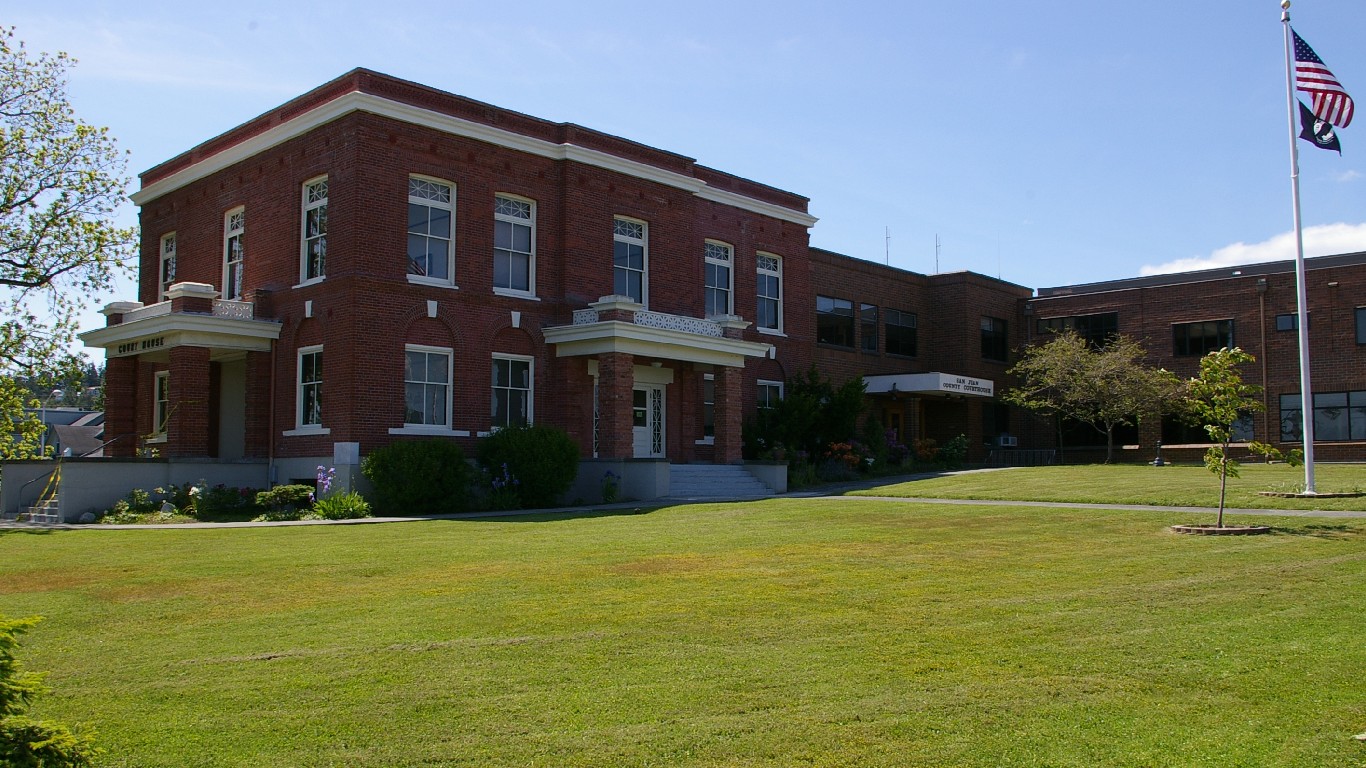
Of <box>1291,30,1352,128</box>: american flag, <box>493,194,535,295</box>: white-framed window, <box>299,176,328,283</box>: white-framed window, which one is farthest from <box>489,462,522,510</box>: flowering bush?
<box>1291,30,1352,128</box>: american flag

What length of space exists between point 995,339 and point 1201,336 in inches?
301

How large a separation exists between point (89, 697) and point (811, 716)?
4489 mm

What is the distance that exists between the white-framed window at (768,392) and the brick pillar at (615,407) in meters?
8.34

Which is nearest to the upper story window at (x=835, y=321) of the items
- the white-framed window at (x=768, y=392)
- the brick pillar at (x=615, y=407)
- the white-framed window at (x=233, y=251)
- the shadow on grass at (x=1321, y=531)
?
the white-framed window at (x=768, y=392)

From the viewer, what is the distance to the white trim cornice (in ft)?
82.6

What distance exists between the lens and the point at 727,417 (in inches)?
1172

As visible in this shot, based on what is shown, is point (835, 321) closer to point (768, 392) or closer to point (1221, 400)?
point (768, 392)

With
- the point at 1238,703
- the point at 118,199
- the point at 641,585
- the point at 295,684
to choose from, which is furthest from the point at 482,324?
the point at 1238,703

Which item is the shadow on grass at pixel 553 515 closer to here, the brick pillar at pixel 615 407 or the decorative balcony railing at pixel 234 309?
the brick pillar at pixel 615 407

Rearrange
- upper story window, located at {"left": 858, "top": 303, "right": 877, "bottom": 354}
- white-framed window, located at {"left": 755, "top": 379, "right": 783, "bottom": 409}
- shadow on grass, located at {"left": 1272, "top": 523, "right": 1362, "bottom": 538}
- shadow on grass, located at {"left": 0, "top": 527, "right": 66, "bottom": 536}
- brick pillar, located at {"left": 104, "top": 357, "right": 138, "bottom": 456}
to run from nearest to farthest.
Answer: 1. shadow on grass, located at {"left": 1272, "top": 523, "right": 1362, "bottom": 538}
2. shadow on grass, located at {"left": 0, "top": 527, "right": 66, "bottom": 536}
3. brick pillar, located at {"left": 104, "top": 357, "right": 138, "bottom": 456}
4. white-framed window, located at {"left": 755, "top": 379, "right": 783, "bottom": 409}
5. upper story window, located at {"left": 858, "top": 303, "right": 877, "bottom": 354}

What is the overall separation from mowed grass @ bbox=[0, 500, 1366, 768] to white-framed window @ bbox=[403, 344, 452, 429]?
11549 mm

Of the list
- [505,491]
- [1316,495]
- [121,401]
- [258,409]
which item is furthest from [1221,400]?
[121,401]

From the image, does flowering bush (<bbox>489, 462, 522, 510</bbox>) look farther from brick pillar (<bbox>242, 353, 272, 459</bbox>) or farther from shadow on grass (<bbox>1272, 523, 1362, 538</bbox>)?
shadow on grass (<bbox>1272, 523, 1362, 538</bbox>)

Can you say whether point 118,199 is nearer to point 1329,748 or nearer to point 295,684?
point 295,684
